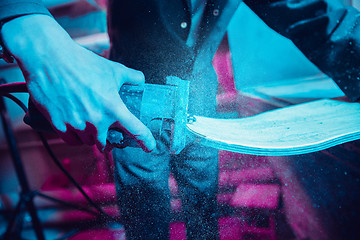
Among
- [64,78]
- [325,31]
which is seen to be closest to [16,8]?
[64,78]

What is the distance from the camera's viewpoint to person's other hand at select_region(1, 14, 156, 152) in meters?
0.23

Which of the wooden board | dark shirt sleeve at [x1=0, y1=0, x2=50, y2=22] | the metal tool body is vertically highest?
dark shirt sleeve at [x1=0, y1=0, x2=50, y2=22]

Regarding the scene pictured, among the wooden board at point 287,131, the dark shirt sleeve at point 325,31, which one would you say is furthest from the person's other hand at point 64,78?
the dark shirt sleeve at point 325,31

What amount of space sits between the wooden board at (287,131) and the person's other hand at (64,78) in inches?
5.5

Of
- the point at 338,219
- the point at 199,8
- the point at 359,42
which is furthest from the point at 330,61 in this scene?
the point at 338,219

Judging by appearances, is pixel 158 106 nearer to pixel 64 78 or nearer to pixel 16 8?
pixel 64 78

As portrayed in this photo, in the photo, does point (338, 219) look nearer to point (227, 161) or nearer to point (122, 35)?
point (227, 161)

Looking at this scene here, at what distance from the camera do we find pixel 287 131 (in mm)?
366

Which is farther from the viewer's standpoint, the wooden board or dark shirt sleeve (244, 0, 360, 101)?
dark shirt sleeve (244, 0, 360, 101)

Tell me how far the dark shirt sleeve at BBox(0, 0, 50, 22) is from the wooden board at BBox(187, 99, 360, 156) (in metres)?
0.30

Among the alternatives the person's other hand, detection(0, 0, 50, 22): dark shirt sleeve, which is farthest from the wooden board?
detection(0, 0, 50, 22): dark shirt sleeve

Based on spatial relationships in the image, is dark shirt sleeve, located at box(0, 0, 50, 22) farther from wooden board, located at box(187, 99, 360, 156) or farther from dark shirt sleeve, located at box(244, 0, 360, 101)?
dark shirt sleeve, located at box(244, 0, 360, 101)

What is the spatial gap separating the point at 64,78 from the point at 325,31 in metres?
0.59

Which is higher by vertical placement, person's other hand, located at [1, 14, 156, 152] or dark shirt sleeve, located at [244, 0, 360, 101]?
dark shirt sleeve, located at [244, 0, 360, 101]
